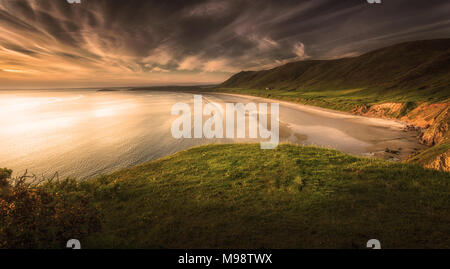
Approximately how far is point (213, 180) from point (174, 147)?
48.9 feet

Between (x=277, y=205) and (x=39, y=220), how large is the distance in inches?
375

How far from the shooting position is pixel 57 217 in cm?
652

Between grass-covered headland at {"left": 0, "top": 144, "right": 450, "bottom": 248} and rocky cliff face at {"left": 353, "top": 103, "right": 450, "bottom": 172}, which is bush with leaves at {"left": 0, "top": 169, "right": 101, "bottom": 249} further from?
rocky cliff face at {"left": 353, "top": 103, "right": 450, "bottom": 172}

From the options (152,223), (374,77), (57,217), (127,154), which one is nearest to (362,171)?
(152,223)

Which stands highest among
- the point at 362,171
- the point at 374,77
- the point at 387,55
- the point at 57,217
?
the point at 387,55

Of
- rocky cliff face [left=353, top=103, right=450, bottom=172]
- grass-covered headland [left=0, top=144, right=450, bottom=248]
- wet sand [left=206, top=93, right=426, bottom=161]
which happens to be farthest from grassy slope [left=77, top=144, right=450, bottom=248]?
wet sand [left=206, top=93, right=426, bottom=161]

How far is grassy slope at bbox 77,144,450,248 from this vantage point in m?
6.04

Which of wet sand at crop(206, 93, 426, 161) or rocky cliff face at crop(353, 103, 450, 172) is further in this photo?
wet sand at crop(206, 93, 426, 161)

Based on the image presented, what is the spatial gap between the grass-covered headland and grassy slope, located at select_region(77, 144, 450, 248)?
4 cm

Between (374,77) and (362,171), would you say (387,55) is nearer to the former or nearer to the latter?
(374,77)

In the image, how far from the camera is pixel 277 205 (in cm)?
825

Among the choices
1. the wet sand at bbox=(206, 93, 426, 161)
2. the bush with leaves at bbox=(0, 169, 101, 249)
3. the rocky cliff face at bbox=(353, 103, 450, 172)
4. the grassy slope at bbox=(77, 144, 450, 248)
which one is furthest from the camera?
the wet sand at bbox=(206, 93, 426, 161)

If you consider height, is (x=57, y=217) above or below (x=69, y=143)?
below

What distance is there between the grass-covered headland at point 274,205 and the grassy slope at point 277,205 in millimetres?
38
